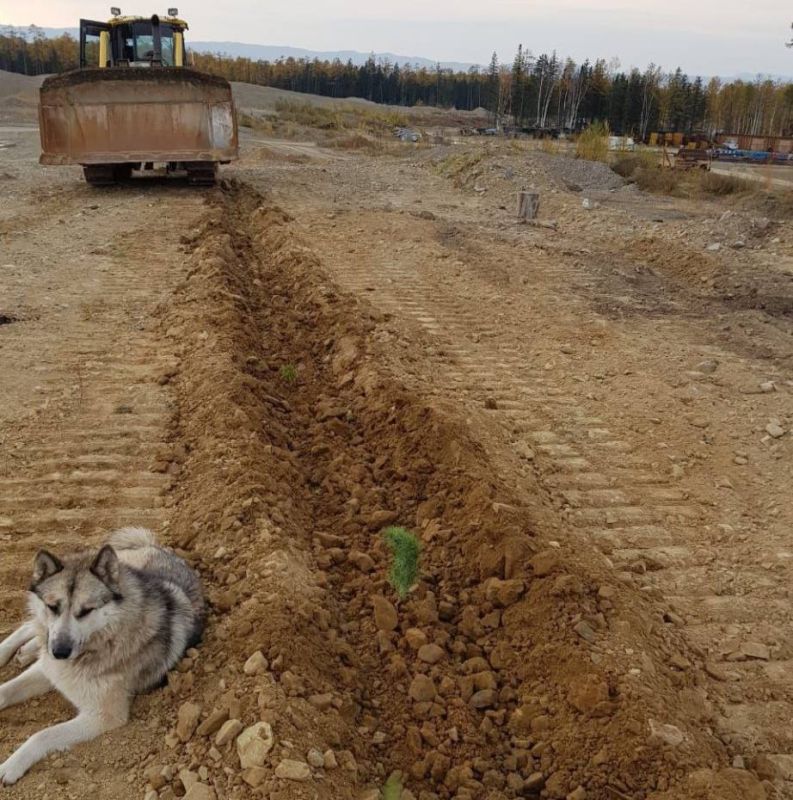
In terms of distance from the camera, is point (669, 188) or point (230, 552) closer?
point (230, 552)

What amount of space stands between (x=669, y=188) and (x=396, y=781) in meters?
23.2

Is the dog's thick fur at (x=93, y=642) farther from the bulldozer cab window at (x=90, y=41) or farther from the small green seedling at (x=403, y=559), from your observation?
the bulldozer cab window at (x=90, y=41)

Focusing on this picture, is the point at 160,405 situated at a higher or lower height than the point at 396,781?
higher

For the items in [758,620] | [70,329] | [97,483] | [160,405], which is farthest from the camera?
[70,329]

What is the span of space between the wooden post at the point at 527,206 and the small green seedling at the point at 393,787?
1353cm

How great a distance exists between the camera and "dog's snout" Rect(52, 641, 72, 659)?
9.69 feet

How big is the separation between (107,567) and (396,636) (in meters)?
1.48

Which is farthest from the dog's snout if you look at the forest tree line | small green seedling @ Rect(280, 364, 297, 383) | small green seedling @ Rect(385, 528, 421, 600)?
the forest tree line

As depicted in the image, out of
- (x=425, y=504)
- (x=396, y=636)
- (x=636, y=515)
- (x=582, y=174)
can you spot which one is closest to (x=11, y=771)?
(x=396, y=636)

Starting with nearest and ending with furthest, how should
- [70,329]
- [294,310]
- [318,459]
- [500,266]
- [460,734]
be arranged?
[460,734]
[318,459]
[70,329]
[294,310]
[500,266]

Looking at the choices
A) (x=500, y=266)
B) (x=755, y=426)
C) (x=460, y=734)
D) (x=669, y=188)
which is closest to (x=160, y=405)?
(x=460, y=734)

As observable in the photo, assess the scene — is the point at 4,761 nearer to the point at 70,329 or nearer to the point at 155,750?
the point at 155,750

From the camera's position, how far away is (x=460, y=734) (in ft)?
10.9

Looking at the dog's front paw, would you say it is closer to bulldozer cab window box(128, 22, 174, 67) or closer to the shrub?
bulldozer cab window box(128, 22, 174, 67)
